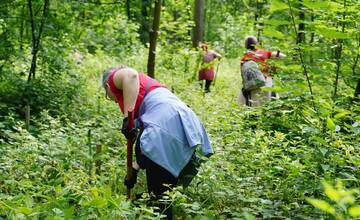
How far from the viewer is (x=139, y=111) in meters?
4.12

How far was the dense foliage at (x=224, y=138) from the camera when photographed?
3143 mm

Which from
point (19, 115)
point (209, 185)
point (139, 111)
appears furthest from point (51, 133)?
point (19, 115)

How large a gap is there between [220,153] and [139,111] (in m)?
0.92

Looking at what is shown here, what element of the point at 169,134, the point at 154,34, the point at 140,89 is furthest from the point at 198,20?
the point at 169,134

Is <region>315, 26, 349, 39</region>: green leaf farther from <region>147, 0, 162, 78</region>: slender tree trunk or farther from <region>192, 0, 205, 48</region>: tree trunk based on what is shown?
<region>192, 0, 205, 48</region>: tree trunk

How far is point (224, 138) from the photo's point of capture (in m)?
5.14

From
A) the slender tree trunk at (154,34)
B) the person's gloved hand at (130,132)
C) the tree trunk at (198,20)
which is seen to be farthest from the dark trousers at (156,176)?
the tree trunk at (198,20)

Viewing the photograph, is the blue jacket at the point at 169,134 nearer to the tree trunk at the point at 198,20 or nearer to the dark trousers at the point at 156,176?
the dark trousers at the point at 156,176

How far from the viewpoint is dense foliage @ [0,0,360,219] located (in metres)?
3.14

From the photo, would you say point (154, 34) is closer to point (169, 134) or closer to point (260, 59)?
point (260, 59)

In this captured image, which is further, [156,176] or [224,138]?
[224,138]

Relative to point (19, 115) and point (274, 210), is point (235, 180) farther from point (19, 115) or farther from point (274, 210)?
point (19, 115)

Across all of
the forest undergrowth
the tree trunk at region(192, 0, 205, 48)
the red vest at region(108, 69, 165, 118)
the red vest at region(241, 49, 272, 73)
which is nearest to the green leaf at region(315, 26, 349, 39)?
the forest undergrowth

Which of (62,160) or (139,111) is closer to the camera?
(139,111)
